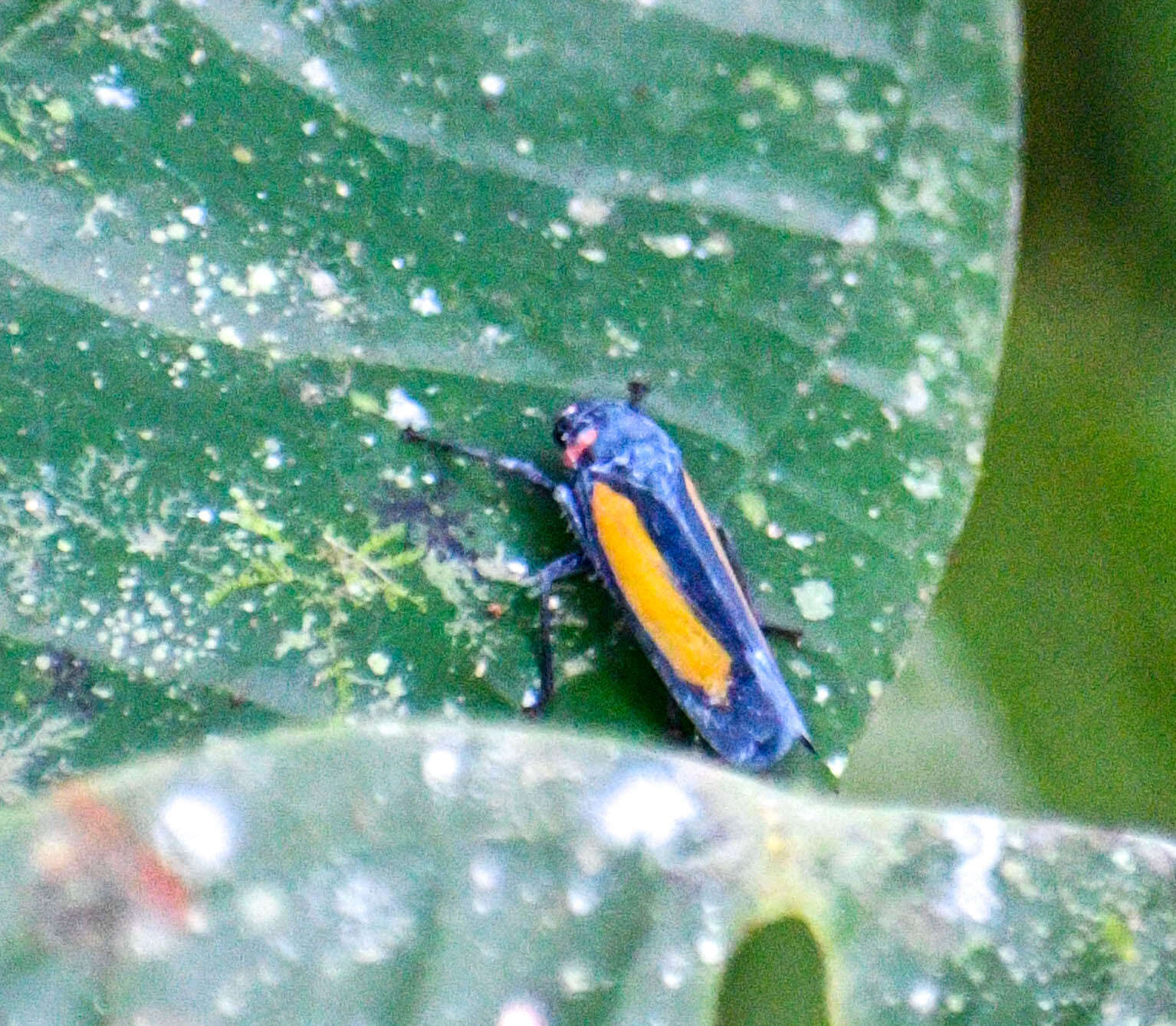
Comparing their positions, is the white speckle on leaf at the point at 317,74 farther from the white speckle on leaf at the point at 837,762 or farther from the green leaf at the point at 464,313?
the white speckle on leaf at the point at 837,762

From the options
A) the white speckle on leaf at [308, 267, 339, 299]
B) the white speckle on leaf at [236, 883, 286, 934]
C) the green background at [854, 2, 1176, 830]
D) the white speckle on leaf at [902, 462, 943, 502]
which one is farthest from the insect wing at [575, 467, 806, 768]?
the white speckle on leaf at [236, 883, 286, 934]

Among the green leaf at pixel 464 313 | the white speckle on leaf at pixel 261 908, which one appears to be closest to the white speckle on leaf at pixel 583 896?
the white speckle on leaf at pixel 261 908

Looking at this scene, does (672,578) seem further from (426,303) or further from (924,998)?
(924,998)

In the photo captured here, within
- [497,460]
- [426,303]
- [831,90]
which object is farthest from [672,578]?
[831,90]

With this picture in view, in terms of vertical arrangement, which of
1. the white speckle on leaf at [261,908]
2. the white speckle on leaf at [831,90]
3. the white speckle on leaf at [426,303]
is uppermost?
the white speckle on leaf at [831,90]

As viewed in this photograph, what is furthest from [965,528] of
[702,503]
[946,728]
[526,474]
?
[526,474]

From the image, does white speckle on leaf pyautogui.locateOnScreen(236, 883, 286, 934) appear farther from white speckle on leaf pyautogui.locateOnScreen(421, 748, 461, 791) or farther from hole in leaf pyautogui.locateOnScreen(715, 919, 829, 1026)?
hole in leaf pyautogui.locateOnScreen(715, 919, 829, 1026)
